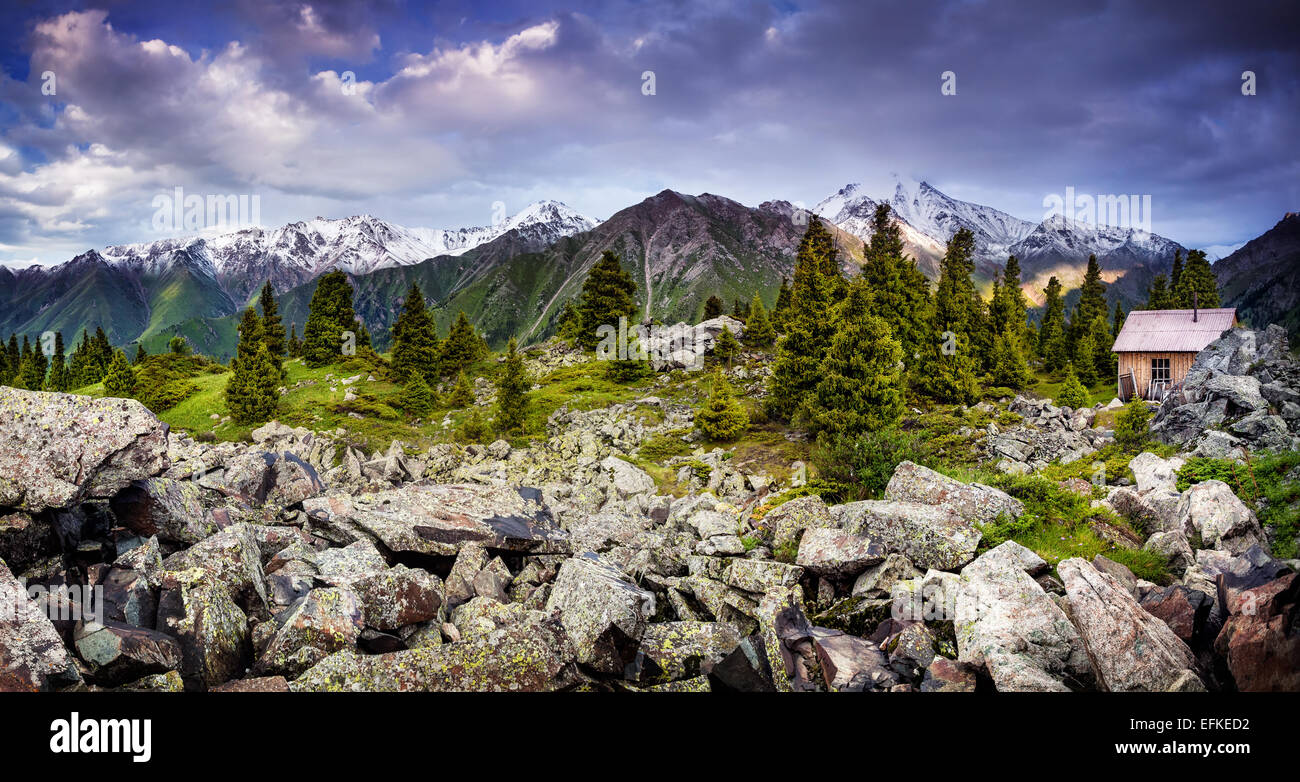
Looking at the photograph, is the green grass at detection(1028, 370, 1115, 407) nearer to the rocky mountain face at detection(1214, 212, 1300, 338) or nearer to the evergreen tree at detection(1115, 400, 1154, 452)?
the rocky mountain face at detection(1214, 212, 1300, 338)

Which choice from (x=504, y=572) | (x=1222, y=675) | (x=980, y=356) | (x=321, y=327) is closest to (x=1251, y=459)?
(x=1222, y=675)

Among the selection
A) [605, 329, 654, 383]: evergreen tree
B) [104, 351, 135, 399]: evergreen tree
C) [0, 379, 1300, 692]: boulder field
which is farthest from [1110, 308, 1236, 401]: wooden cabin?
[104, 351, 135, 399]: evergreen tree

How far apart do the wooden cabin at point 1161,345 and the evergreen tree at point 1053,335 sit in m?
21.8

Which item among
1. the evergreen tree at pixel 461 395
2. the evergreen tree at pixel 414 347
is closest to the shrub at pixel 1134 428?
the evergreen tree at pixel 461 395

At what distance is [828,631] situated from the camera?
941 cm

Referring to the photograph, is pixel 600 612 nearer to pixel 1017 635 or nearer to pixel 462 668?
pixel 462 668

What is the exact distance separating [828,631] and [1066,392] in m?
51.5

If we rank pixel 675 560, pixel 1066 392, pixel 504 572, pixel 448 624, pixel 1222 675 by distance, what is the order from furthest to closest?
pixel 1066 392 → pixel 675 560 → pixel 504 572 → pixel 448 624 → pixel 1222 675

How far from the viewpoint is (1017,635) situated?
8.28m

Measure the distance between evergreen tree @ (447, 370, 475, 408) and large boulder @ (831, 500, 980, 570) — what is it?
5213 cm
